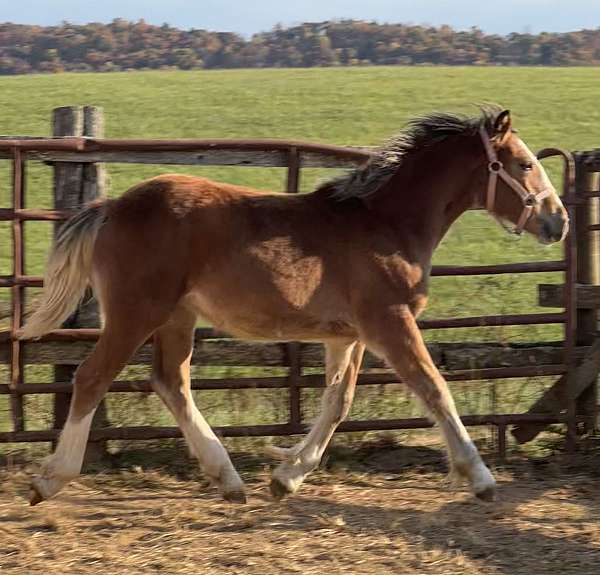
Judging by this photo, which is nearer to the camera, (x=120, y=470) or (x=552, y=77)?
(x=120, y=470)

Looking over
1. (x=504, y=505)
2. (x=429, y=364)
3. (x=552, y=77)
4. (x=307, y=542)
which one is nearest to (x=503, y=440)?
(x=504, y=505)

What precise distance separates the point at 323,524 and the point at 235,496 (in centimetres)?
50

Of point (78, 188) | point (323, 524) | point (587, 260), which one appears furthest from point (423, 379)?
point (78, 188)

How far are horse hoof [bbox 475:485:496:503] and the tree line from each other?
44.1 metres

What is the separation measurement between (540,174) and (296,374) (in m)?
1.76

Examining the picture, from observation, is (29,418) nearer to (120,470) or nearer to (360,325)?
(120,470)

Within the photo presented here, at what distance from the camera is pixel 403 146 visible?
17.6ft

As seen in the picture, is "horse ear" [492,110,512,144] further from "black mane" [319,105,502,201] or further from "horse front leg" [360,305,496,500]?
"horse front leg" [360,305,496,500]

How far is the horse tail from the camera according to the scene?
504cm

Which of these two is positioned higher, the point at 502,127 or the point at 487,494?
the point at 502,127

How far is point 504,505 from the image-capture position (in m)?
5.19

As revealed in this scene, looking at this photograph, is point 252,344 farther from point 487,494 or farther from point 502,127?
point 502,127

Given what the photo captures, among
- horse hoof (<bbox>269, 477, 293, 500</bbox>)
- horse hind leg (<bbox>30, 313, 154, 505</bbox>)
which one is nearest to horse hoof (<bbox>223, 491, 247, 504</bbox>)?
horse hoof (<bbox>269, 477, 293, 500</bbox>)

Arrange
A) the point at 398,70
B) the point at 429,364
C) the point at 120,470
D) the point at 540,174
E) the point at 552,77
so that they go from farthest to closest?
the point at 398,70, the point at 552,77, the point at 120,470, the point at 540,174, the point at 429,364
